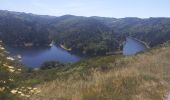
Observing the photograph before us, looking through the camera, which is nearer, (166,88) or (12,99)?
(12,99)

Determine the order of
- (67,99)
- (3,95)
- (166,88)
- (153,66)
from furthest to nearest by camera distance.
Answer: (153,66)
(166,88)
(67,99)
(3,95)

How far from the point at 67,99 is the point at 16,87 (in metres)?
1.42

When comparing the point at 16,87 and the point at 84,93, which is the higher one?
the point at 16,87

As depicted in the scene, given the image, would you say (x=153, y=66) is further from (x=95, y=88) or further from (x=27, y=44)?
(x=27, y=44)

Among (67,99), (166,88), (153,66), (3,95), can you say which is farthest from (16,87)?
(153,66)

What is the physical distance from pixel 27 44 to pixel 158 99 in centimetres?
17025

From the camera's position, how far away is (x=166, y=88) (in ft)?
27.6

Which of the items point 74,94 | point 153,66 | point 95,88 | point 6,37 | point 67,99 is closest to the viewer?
point 67,99

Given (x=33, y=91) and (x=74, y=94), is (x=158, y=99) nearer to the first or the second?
(x=74, y=94)

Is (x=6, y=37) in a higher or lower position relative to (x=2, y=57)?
lower

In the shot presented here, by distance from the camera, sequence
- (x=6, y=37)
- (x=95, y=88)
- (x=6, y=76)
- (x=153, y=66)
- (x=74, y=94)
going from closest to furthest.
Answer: (x=6, y=76) → (x=74, y=94) → (x=95, y=88) → (x=153, y=66) → (x=6, y=37)

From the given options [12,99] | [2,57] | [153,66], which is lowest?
[153,66]

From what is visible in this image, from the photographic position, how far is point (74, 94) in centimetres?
722

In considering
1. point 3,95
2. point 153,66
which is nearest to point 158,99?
point 3,95
